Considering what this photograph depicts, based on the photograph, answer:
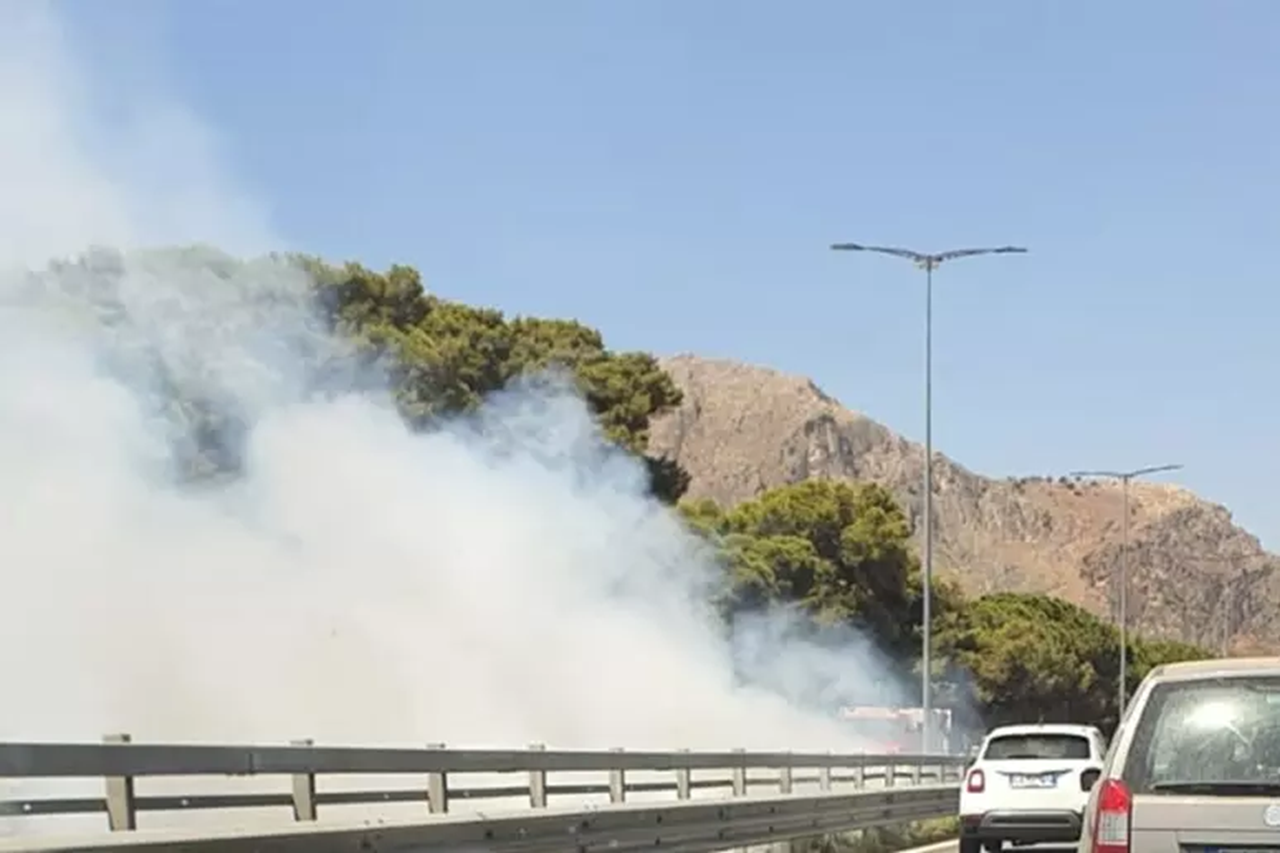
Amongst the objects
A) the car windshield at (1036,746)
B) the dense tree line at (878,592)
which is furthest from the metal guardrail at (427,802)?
the dense tree line at (878,592)

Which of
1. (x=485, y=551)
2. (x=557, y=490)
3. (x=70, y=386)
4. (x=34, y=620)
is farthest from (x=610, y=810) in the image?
(x=557, y=490)

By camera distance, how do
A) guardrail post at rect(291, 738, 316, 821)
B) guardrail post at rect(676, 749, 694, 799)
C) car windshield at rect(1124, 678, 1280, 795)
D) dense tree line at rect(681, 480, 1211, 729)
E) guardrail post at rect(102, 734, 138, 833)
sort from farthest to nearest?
1. dense tree line at rect(681, 480, 1211, 729)
2. guardrail post at rect(676, 749, 694, 799)
3. guardrail post at rect(291, 738, 316, 821)
4. guardrail post at rect(102, 734, 138, 833)
5. car windshield at rect(1124, 678, 1280, 795)

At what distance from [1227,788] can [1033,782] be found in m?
15.3

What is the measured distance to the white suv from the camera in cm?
2288

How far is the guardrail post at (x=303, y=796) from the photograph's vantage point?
12.7m

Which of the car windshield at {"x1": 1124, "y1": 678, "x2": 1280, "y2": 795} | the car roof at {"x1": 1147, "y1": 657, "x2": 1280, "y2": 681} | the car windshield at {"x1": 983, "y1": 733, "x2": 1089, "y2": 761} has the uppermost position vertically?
the car roof at {"x1": 1147, "y1": 657, "x2": 1280, "y2": 681}

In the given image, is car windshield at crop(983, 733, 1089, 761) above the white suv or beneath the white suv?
above

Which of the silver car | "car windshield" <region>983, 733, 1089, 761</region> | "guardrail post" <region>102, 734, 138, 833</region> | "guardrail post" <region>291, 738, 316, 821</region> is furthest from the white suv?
the silver car

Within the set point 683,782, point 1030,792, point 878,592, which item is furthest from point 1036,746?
point 878,592

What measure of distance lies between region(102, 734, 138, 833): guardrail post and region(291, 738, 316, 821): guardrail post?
2082 millimetres

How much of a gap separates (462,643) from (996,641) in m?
38.4

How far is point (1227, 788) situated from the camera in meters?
8.23

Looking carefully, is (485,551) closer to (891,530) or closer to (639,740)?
(639,740)

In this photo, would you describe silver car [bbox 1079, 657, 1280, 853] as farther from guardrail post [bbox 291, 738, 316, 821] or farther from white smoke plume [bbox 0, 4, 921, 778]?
white smoke plume [bbox 0, 4, 921, 778]
